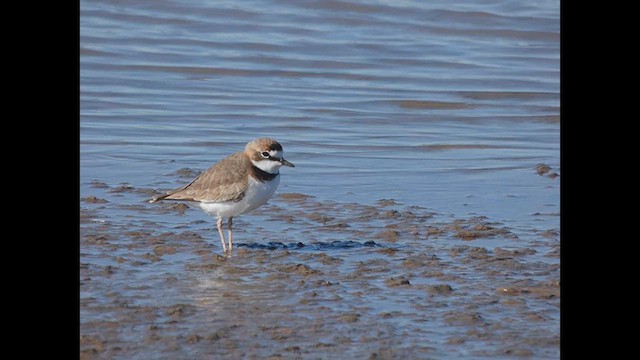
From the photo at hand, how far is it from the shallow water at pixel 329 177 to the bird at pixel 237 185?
0.29m

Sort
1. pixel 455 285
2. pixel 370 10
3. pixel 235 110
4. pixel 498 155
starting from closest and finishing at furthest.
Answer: pixel 455 285 < pixel 498 155 < pixel 235 110 < pixel 370 10

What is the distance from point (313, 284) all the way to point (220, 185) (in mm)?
1466

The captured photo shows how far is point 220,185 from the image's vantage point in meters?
8.66

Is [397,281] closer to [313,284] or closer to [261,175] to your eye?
[313,284]

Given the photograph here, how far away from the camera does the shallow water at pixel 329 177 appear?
674cm

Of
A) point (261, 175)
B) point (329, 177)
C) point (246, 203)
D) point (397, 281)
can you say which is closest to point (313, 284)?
point (397, 281)

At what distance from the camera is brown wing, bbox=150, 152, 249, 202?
8.61 metres

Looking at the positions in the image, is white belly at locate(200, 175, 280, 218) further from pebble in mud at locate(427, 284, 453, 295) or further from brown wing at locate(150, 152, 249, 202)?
pebble in mud at locate(427, 284, 453, 295)

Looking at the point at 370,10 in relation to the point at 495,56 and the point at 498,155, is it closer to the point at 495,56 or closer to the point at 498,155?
the point at 495,56

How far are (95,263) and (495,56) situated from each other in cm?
1035

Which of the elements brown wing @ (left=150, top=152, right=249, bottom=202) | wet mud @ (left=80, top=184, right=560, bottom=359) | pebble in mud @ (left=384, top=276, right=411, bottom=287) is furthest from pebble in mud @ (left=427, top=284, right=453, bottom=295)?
brown wing @ (left=150, top=152, right=249, bottom=202)

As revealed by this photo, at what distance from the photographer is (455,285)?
7.61 m
